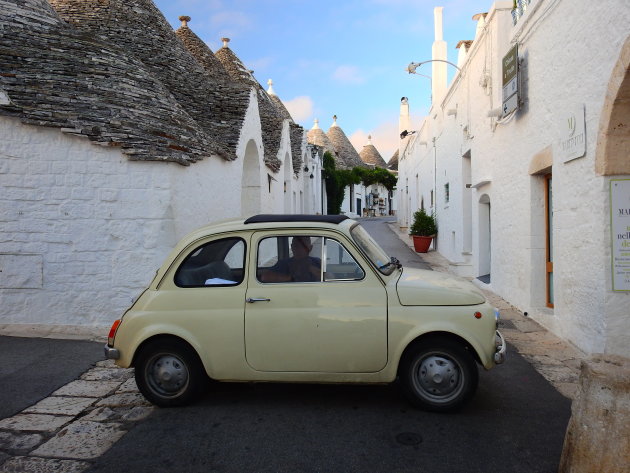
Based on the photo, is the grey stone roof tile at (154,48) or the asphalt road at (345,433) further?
the grey stone roof tile at (154,48)

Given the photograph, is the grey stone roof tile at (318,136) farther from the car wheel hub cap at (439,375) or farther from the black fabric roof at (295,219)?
the car wheel hub cap at (439,375)

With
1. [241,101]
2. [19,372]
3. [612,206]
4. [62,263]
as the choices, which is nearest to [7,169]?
[62,263]

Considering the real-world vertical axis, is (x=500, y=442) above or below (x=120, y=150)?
below

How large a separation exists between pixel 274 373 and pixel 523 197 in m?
5.55

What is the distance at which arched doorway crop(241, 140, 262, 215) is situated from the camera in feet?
46.0

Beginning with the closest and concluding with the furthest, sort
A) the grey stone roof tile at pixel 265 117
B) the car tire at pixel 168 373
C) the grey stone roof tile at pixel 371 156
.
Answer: the car tire at pixel 168 373 → the grey stone roof tile at pixel 265 117 → the grey stone roof tile at pixel 371 156

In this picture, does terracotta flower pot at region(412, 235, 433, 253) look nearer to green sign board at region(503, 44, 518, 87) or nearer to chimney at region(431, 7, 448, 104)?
chimney at region(431, 7, 448, 104)

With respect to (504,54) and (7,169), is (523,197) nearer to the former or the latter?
(504,54)

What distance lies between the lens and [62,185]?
7.12 metres

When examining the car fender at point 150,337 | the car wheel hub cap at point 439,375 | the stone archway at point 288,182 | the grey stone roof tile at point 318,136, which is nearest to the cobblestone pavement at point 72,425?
the car fender at point 150,337

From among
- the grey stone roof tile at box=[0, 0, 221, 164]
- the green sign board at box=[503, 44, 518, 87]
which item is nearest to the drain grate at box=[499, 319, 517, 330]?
the green sign board at box=[503, 44, 518, 87]

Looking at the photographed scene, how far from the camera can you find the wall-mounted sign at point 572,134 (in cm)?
569

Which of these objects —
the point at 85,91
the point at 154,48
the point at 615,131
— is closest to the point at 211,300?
the point at 615,131

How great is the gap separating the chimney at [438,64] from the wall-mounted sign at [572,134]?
11783mm
